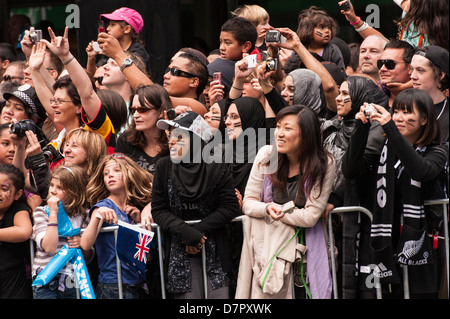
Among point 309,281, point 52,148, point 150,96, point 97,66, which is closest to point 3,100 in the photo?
point 97,66

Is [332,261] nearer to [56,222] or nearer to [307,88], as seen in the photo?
[307,88]

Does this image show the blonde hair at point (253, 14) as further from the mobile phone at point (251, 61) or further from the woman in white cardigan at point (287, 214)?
the woman in white cardigan at point (287, 214)

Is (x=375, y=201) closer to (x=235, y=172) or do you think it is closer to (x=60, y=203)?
(x=235, y=172)

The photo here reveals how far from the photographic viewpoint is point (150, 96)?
6801 mm

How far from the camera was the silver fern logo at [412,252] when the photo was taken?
5.66 meters

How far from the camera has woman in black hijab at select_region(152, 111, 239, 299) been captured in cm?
595

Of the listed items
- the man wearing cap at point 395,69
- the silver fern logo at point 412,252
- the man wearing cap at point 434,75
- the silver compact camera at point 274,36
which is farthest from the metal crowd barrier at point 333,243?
the silver compact camera at point 274,36

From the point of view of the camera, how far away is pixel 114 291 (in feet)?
20.1

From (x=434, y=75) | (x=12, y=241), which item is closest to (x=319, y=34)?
(x=434, y=75)

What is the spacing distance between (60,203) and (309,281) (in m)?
1.87

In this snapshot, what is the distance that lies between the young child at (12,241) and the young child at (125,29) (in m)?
2.23

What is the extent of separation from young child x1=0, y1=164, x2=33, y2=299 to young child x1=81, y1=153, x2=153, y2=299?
554 mm

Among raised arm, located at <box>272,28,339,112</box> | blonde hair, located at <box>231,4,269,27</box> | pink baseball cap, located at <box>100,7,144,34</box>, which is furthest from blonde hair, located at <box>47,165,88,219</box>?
blonde hair, located at <box>231,4,269,27</box>

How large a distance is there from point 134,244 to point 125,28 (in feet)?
10.1
